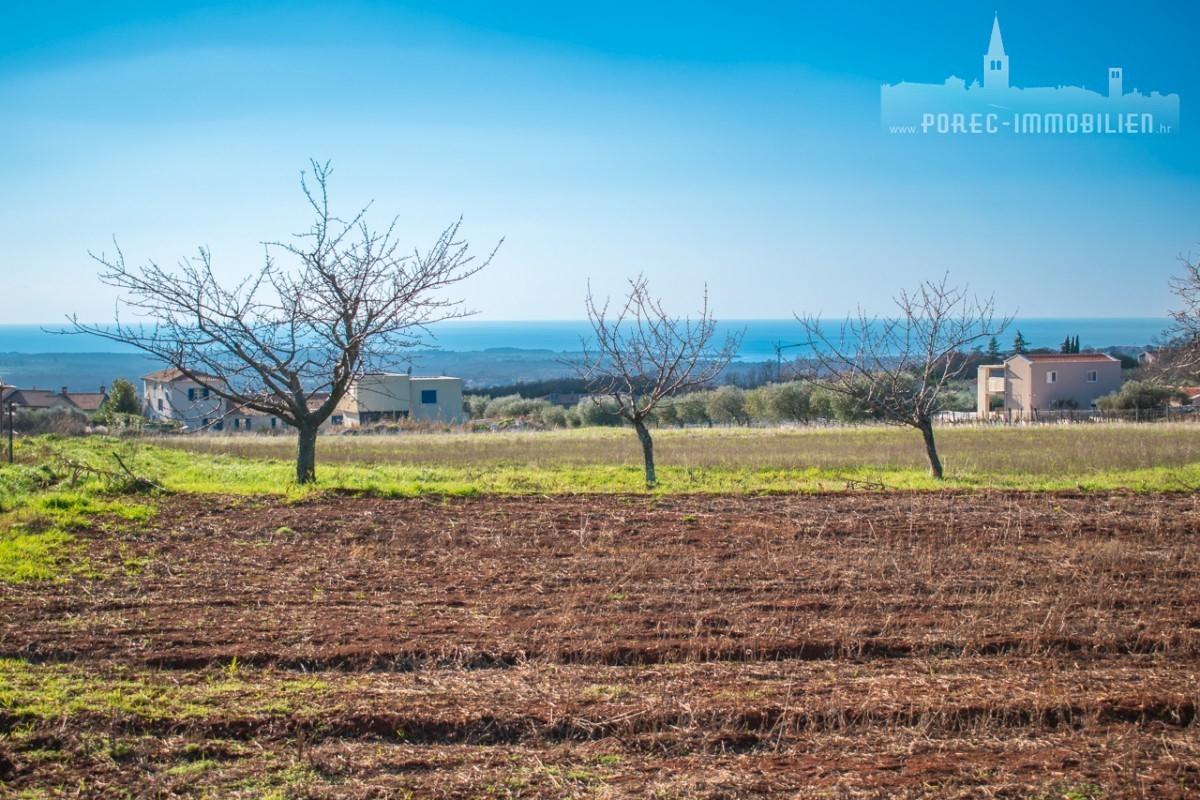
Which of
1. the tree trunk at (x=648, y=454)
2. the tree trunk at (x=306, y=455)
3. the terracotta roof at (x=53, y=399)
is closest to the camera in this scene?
the tree trunk at (x=306, y=455)

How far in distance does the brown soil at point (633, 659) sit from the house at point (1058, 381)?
51973 mm

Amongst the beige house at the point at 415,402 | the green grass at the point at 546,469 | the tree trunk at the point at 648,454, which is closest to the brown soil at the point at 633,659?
the green grass at the point at 546,469

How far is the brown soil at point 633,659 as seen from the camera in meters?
4.97

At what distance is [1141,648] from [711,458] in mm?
17694

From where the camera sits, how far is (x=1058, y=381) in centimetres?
5916

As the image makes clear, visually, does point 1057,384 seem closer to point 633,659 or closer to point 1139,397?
point 1139,397

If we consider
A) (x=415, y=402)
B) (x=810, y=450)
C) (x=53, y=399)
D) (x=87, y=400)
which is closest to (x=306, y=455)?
(x=810, y=450)

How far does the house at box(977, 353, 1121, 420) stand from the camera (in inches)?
2317

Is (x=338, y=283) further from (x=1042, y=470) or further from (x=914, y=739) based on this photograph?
(x=1042, y=470)

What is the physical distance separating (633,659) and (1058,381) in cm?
6052

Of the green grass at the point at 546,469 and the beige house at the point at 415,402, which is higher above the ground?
the beige house at the point at 415,402

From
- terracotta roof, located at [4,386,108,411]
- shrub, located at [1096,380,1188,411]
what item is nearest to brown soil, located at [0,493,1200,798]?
shrub, located at [1096,380,1188,411]

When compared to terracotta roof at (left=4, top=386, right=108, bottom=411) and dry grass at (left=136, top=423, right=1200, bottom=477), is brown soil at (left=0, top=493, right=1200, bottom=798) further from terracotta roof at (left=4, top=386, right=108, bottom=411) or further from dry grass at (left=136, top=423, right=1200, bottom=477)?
terracotta roof at (left=4, top=386, right=108, bottom=411)

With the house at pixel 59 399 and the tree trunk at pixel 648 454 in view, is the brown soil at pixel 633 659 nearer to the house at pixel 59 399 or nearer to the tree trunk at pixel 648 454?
the tree trunk at pixel 648 454
